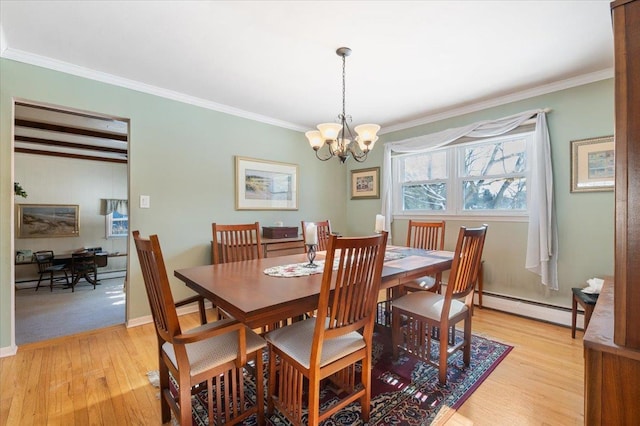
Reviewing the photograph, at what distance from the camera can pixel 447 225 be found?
3.66 m

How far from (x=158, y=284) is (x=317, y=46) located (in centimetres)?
201

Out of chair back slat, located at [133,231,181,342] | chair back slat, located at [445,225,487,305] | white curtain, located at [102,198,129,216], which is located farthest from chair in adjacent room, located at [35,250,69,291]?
chair back slat, located at [445,225,487,305]

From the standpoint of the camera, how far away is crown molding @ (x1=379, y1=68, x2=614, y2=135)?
2.60 m

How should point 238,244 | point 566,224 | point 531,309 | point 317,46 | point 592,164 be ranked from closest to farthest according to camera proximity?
point 317,46
point 238,244
point 592,164
point 566,224
point 531,309

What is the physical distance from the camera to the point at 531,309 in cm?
296

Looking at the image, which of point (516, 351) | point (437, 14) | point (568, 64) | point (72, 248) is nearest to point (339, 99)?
point (437, 14)

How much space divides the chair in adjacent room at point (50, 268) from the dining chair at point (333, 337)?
489 centimetres

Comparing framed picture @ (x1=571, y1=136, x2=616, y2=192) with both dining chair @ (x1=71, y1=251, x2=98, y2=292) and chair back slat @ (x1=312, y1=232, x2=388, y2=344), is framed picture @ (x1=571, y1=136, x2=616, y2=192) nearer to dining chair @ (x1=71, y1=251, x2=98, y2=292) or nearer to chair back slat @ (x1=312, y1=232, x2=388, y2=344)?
chair back slat @ (x1=312, y1=232, x2=388, y2=344)

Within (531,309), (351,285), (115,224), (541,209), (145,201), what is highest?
(145,201)

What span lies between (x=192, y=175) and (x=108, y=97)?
1029 mm

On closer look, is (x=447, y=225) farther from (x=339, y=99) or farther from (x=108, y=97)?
(x=108, y=97)

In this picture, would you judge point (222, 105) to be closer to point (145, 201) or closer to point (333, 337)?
point (145, 201)

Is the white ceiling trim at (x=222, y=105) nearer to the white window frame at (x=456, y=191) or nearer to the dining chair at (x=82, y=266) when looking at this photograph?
the white window frame at (x=456, y=191)

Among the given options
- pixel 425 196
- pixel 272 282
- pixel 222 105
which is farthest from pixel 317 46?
pixel 425 196
